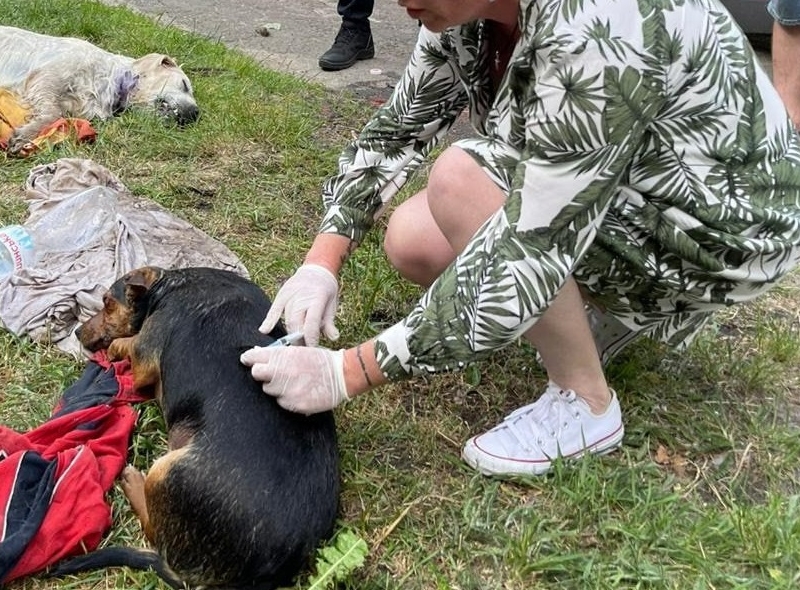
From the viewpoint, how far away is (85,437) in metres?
2.42

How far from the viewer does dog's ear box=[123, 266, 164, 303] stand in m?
2.88

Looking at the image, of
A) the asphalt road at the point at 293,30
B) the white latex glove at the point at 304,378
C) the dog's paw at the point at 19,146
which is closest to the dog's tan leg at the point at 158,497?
the white latex glove at the point at 304,378

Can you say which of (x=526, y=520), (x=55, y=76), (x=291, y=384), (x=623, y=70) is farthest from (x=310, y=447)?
(x=55, y=76)

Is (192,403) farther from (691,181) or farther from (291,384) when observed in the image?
(691,181)

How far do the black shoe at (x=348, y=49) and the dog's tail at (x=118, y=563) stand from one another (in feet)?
15.4

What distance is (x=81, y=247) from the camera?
3.42 meters

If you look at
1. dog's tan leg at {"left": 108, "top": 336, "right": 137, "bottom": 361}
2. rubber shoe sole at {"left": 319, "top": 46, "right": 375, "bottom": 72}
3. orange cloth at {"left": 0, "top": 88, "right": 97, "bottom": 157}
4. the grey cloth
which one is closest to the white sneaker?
dog's tan leg at {"left": 108, "top": 336, "right": 137, "bottom": 361}

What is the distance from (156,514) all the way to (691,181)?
1625mm

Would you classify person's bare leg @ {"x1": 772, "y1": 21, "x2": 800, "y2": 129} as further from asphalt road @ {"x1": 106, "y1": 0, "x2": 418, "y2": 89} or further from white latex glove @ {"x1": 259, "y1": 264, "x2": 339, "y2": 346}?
white latex glove @ {"x1": 259, "y1": 264, "x2": 339, "y2": 346}

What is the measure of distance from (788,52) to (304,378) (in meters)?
3.69

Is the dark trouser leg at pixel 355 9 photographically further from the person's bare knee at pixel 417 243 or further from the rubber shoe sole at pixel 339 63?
the person's bare knee at pixel 417 243

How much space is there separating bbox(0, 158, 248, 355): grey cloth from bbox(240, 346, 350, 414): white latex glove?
1.14 meters

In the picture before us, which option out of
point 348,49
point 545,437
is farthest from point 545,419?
point 348,49

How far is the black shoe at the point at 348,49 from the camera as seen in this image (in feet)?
20.2
